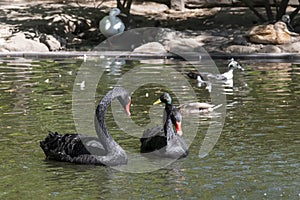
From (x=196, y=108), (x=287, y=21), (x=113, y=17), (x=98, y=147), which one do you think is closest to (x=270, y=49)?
(x=287, y=21)

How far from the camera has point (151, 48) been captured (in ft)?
68.9

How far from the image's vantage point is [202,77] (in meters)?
15.8

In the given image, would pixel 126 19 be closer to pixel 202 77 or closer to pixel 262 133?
pixel 202 77

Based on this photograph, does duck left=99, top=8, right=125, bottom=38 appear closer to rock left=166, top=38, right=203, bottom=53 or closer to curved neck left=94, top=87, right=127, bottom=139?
rock left=166, top=38, right=203, bottom=53

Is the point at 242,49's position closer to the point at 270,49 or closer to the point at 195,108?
the point at 270,49

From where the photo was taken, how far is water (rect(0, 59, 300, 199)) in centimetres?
807

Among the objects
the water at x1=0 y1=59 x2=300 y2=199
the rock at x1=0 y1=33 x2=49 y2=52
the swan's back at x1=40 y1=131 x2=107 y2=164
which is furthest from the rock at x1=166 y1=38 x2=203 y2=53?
the swan's back at x1=40 y1=131 x2=107 y2=164

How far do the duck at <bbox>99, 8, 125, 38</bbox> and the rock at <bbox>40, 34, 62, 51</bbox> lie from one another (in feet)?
4.40

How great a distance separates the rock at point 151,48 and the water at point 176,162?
193 inches

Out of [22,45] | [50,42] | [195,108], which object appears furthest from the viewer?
[50,42]

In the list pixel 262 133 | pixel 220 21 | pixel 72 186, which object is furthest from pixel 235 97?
pixel 220 21

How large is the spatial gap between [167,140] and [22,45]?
1245 cm

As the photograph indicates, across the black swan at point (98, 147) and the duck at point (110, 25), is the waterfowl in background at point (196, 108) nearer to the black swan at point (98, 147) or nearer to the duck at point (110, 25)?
the black swan at point (98, 147)

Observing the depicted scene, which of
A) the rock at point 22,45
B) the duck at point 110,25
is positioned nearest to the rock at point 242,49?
the duck at point 110,25
